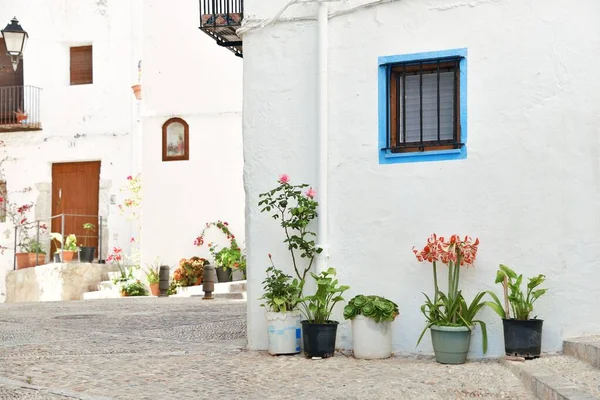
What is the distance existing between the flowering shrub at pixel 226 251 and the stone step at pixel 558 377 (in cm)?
1243

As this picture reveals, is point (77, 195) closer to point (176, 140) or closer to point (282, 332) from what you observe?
point (176, 140)

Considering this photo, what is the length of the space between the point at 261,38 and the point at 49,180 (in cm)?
1578

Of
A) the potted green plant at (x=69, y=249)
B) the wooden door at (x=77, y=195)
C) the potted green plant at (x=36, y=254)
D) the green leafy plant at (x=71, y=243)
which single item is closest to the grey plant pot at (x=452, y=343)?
the potted green plant at (x=69, y=249)

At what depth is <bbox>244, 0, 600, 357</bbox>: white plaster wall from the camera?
774 cm

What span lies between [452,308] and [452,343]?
1.03ft

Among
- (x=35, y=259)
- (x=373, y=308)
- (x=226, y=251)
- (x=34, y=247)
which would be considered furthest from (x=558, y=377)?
(x=34, y=247)

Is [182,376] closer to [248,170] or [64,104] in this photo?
[248,170]

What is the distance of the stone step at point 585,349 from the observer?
6812 mm

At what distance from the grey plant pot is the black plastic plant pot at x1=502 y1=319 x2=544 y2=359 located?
0.36 meters

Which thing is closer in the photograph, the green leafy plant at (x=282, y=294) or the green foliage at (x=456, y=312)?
the green foliage at (x=456, y=312)

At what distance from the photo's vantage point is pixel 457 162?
26.6 feet

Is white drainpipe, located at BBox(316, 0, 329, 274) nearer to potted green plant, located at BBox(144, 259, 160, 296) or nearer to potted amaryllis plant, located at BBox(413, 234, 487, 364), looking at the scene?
potted amaryllis plant, located at BBox(413, 234, 487, 364)

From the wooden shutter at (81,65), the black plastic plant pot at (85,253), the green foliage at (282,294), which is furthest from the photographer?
the wooden shutter at (81,65)

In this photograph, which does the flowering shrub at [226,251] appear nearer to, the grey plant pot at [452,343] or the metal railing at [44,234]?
the metal railing at [44,234]
